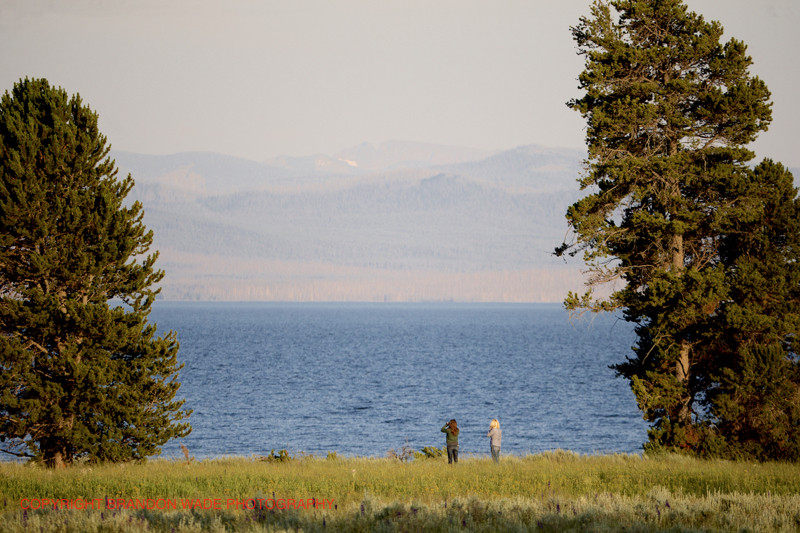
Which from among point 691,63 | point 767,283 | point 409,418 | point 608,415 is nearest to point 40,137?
point 691,63

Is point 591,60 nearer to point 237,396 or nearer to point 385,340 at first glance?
point 237,396

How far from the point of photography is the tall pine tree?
20844 mm

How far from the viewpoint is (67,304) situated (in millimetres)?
18688

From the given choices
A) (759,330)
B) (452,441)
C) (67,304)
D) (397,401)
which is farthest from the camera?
(397,401)

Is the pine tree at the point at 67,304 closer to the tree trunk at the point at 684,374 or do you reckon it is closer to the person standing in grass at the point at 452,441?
the person standing in grass at the point at 452,441

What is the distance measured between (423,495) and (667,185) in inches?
505

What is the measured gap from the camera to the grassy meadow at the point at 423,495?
1131cm

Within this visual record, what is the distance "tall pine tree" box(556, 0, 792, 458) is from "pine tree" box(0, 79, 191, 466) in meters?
13.1

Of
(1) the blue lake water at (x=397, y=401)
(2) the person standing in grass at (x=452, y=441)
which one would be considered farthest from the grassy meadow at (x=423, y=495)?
(1) the blue lake water at (x=397, y=401)

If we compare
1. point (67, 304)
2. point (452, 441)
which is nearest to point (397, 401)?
point (452, 441)

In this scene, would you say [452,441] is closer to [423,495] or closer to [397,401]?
[423,495]

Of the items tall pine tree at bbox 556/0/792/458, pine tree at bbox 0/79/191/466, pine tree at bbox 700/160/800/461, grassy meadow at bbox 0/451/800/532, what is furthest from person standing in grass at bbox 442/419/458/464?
pine tree at bbox 0/79/191/466

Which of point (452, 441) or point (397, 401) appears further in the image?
point (397, 401)

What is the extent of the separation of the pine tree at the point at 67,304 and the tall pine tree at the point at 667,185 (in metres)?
13.1
